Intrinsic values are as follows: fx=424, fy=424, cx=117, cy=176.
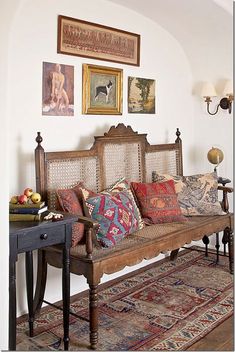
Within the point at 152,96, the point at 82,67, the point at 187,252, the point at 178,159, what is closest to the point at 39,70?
the point at 82,67

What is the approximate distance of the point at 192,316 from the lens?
3090mm

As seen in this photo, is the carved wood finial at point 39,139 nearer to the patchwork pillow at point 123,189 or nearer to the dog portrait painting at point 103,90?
the patchwork pillow at point 123,189

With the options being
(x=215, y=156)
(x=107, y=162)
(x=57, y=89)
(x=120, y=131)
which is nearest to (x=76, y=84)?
(x=57, y=89)

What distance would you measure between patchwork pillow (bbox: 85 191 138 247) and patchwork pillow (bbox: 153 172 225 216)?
88cm

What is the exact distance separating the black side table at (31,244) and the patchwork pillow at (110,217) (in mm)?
346

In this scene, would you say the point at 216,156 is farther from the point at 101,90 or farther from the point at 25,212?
the point at 25,212

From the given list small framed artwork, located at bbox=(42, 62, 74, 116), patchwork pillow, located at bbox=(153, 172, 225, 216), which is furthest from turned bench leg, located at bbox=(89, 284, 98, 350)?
patchwork pillow, located at bbox=(153, 172, 225, 216)

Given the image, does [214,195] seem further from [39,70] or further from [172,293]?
[39,70]

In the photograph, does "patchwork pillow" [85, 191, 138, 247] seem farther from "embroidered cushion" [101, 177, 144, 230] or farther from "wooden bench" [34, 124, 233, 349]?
"embroidered cushion" [101, 177, 144, 230]

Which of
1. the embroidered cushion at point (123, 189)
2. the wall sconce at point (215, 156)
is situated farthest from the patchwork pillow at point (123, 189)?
the wall sconce at point (215, 156)

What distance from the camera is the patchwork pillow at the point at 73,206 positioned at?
2924 millimetres

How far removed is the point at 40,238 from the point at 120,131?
1.56 metres

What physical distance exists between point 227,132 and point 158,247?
1947 mm

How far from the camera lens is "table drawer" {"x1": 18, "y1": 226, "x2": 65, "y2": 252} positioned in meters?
2.33
